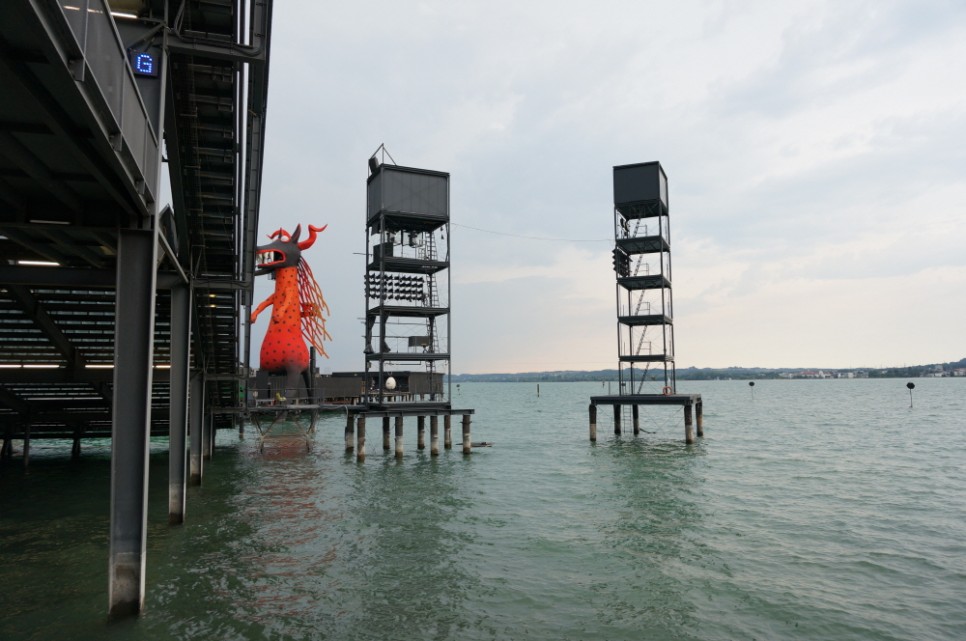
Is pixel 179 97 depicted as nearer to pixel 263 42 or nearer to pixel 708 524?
pixel 263 42

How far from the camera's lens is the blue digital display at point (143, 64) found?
11320mm

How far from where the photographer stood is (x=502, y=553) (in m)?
16.9

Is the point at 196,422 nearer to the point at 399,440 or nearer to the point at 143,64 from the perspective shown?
the point at 399,440

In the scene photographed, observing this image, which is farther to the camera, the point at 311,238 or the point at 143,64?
the point at 311,238

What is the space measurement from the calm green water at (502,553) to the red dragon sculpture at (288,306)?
1144 cm

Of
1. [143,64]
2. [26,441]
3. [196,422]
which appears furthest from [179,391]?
[26,441]

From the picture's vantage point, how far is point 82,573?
1409 centimetres

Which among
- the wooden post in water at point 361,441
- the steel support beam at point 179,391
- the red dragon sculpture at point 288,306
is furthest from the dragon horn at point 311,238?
the steel support beam at point 179,391

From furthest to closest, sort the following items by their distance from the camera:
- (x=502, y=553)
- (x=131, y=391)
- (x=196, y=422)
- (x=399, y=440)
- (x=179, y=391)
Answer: (x=399, y=440), (x=196, y=422), (x=502, y=553), (x=179, y=391), (x=131, y=391)

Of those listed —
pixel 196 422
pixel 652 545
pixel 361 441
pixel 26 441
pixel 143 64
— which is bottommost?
pixel 652 545

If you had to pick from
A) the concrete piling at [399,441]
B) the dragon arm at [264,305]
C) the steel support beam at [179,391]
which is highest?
the dragon arm at [264,305]

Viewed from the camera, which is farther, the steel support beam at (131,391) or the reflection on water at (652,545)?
the reflection on water at (652,545)

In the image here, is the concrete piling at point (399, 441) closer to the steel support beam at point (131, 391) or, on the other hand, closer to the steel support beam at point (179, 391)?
the steel support beam at point (179, 391)

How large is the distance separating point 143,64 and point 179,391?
8508 millimetres
